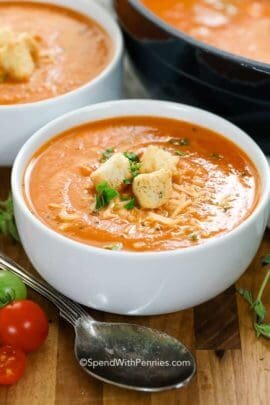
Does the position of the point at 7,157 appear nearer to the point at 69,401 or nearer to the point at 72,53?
the point at 72,53

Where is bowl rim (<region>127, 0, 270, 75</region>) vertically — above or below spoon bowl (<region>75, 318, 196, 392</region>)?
above

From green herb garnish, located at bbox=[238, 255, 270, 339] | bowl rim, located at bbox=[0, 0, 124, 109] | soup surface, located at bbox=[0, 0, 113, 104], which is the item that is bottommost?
green herb garnish, located at bbox=[238, 255, 270, 339]

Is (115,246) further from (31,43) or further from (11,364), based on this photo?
(31,43)

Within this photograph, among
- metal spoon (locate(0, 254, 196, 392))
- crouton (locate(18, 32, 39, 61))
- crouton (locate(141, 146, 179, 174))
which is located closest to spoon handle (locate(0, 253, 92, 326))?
metal spoon (locate(0, 254, 196, 392))

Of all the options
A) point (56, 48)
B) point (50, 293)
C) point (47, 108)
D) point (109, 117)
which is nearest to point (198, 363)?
point (50, 293)

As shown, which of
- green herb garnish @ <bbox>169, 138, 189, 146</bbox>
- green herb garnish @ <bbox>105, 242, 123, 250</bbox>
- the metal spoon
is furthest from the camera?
green herb garnish @ <bbox>169, 138, 189, 146</bbox>

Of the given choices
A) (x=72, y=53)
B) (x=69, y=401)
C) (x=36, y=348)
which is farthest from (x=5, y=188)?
(x=69, y=401)

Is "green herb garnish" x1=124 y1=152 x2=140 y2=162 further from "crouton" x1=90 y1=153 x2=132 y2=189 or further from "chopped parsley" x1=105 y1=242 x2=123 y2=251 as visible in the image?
"chopped parsley" x1=105 y1=242 x2=123 y2=251
